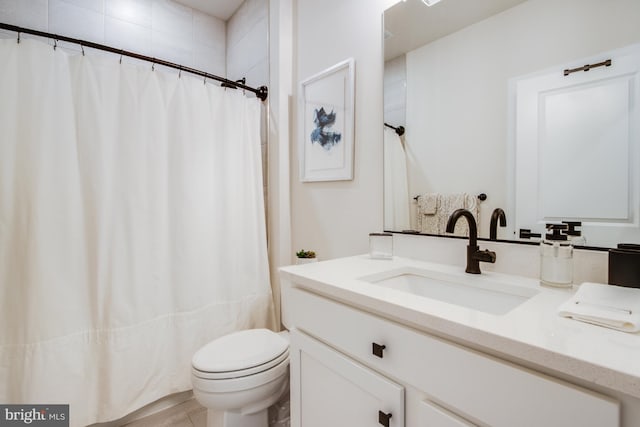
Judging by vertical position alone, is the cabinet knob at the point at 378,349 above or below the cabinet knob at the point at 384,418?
above

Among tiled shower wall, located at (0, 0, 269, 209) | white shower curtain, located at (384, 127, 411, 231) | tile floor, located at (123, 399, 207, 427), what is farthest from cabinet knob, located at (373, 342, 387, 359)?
tiled shower wall, located at (0, 0, 269, 209)

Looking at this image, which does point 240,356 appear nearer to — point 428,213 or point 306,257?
point 306,257

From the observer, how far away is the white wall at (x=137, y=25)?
172 centimetres

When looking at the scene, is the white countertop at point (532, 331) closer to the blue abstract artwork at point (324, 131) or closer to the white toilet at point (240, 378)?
the white toilet at point (240, 378)

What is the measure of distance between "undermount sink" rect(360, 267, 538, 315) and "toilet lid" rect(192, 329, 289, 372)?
63 cm

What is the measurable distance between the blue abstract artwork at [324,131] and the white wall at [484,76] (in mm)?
423

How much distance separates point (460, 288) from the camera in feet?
3.12

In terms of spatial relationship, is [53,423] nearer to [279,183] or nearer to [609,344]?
[279,183]

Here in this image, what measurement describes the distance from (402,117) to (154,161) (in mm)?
1254

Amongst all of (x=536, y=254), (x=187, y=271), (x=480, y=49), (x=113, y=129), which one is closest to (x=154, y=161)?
(x=113, y=129)

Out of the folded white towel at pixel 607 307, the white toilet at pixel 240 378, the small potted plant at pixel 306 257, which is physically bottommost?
the white toilet at pixel 240 378

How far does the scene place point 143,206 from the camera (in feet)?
4.86

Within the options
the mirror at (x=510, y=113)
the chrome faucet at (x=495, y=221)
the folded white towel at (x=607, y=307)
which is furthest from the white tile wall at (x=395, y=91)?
the folded white towel at (x=607, y=307)

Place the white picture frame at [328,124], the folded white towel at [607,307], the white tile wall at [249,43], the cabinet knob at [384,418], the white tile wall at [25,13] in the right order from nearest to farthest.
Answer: the folded white towel at [607,307] < the cabinet knob at [384,418] < the white picture frame at [328,124] < the white tile wall at [25,13] < the white tile wall at [249,43]
